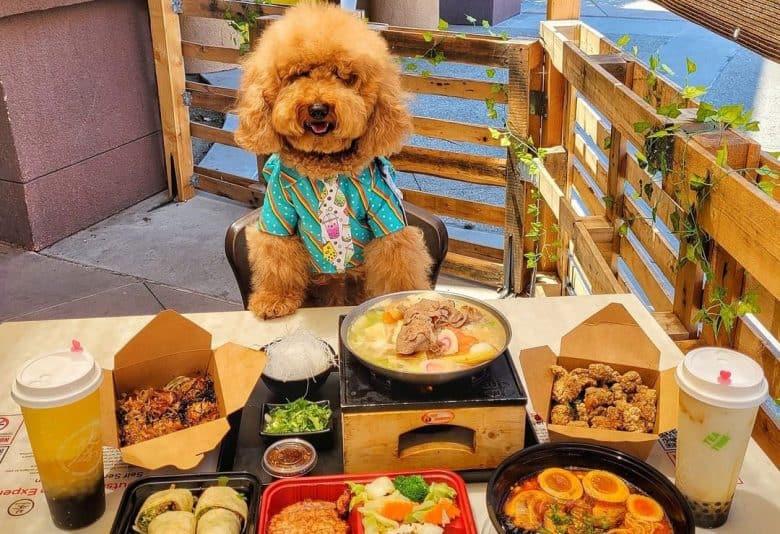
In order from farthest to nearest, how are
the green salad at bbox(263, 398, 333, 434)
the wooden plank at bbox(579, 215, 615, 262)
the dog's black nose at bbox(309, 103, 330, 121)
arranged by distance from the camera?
1. the wooden plank at bbox(579, 215, 615, 262)
2. the dog's black nose at bbox(309, 103, 330, 121)
3. the green salad at bbox(263, 398, 333, 434)

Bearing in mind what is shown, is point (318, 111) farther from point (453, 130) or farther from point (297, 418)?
point (453, 130)

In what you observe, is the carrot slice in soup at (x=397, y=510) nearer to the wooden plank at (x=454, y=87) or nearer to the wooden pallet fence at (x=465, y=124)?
the wooden pallet fence at (x=465, y=124)

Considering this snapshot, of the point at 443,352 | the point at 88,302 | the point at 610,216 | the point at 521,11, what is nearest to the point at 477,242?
the point at 610,216

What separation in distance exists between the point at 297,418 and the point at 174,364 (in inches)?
12.1

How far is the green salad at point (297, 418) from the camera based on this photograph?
1.56m

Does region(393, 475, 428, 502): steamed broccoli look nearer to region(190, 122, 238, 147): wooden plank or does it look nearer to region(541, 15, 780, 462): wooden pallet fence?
region(541, 15, 780, 462): wooden pallet fence

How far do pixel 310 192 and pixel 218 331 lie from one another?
54 centimetres

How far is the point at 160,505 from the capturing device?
1295mm

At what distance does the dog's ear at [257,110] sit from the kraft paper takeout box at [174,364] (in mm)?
783

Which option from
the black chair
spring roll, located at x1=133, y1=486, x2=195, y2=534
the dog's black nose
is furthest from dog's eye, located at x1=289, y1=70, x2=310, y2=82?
spring roll, located at x1=133, y1=486, x2=195, y2=534

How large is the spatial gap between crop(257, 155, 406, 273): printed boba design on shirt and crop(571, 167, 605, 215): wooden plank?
1358 mm

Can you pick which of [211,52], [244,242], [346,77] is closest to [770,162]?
[346,77]

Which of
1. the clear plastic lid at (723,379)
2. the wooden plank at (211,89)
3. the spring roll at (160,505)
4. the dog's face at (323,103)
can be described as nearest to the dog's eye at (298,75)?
the dog's face at (323,103)

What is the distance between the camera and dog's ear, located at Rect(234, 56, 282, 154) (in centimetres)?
221
